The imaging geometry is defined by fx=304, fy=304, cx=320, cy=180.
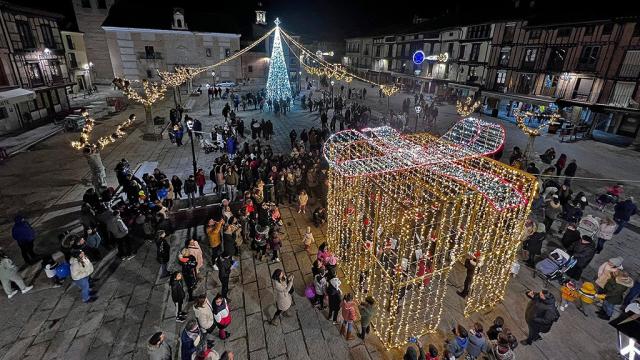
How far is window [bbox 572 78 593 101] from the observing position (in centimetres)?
2627

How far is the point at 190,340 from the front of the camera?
570cm

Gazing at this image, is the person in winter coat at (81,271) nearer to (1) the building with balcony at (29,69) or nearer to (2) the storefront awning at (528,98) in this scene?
(1) the building with balcony at (29,69)

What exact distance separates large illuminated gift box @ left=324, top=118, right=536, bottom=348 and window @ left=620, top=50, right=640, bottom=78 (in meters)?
24.2

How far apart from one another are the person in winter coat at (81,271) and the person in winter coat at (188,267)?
224 centimetres

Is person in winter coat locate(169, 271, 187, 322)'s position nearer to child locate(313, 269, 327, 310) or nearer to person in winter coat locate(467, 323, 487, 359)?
child locate(313, 269, 327, 310)

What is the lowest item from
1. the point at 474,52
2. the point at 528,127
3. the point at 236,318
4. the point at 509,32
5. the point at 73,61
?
the point at 236,318

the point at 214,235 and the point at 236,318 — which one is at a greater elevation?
the point at 214,235

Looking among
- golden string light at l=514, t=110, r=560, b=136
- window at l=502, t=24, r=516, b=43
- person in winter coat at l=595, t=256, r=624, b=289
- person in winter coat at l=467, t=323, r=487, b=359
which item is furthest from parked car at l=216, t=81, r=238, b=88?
person in winter coat at l=595, t=256, r=624, b=289

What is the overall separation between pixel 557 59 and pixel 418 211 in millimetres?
31710

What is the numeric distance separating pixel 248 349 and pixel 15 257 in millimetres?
8350

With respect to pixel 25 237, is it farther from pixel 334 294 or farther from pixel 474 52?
pixel 474 52

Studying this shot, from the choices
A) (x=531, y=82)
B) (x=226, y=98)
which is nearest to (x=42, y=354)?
(x=226, y=98)

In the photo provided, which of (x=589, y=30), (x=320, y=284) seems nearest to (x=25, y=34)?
(x=320, y=284)

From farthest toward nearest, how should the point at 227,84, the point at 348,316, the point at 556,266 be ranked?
the point at 227,84 < the point at 556,266 < the point at 348,316
